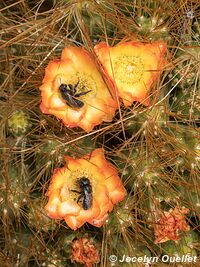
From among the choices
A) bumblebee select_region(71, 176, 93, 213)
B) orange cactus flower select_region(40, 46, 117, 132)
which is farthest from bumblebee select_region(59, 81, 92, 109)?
bumblebee select_region(71, 176, 93, 213)

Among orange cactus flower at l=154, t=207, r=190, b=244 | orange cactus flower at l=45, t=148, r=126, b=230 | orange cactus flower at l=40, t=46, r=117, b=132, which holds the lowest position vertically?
orange cactus flower at l=154, t=207, r=190, b=244

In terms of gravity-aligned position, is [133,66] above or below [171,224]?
above

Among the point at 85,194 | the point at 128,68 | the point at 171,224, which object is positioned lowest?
the point at 171,224

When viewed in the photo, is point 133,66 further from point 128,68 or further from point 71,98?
point 71,98

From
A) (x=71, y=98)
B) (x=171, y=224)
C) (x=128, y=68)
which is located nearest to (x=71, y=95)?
(x=71, y=98)

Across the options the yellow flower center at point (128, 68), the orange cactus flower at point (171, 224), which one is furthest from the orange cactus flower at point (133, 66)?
the orange cactus flower at point (171, 224)

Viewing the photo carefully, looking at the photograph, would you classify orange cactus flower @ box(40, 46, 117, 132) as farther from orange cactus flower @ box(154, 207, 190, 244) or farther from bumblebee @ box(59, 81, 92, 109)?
orange cactus flower @ box(154, 207, 190, 244)

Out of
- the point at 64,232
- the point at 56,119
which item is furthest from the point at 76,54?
the point at 64,232

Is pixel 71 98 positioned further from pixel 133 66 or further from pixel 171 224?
pixel 171 224
